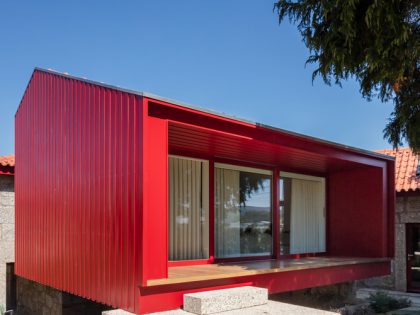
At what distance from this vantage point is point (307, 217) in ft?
39.2

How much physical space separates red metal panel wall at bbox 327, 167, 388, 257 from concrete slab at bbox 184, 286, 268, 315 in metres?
5.26

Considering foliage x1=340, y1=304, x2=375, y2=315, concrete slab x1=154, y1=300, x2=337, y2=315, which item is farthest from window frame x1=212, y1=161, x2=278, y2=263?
concrete slab x1=154, y1=300, x2=337, y2=315

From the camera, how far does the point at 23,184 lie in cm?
994

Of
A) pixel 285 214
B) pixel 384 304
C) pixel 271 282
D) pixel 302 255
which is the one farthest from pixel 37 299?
pixel 384 304

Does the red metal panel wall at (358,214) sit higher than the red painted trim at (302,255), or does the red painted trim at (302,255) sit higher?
the red metal panel wall at (358,214)

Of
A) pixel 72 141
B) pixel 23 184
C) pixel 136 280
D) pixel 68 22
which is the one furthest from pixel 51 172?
pixel 68 22

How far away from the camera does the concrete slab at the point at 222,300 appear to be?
6203 mm

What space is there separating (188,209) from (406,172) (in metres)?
7.67

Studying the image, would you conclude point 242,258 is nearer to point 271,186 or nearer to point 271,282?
point 271,186

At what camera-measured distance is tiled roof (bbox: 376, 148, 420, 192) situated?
1305cm

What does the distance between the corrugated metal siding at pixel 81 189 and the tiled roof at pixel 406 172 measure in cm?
909

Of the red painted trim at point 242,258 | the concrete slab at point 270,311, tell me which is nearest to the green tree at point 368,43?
the concrete slab at point 270,311

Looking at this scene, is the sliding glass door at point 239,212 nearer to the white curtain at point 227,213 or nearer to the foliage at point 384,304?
the white curtain at point 227,213

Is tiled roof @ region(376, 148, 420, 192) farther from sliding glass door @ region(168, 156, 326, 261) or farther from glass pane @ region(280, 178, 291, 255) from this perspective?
glass pane @ region(280, 178, 291, 255)
